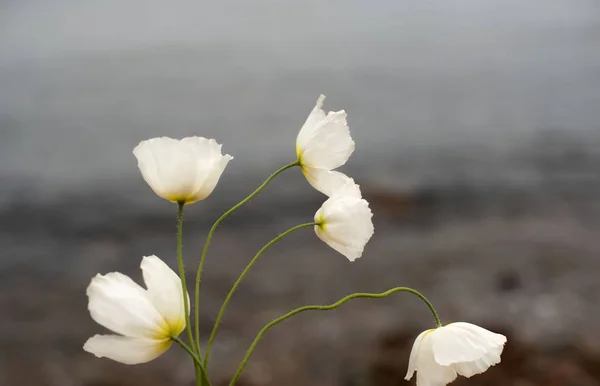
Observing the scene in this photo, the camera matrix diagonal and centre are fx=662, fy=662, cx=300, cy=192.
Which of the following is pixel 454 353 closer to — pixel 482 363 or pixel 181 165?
pixel 482 363

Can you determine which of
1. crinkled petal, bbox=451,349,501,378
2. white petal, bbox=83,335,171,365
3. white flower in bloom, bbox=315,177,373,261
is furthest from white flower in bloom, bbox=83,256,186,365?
crinkled petal, bbox=451,349,501,378

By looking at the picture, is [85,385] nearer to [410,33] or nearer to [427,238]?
[427,238]

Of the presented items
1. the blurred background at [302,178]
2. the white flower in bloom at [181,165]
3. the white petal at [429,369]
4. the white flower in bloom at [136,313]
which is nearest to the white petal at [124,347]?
the white flower in bloom at [136,313]

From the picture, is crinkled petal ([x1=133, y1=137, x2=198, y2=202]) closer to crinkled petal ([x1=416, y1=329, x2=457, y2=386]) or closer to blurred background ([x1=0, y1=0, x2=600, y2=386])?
crinkled petal ([x1=416, y1=329, x2=457, y2=386])

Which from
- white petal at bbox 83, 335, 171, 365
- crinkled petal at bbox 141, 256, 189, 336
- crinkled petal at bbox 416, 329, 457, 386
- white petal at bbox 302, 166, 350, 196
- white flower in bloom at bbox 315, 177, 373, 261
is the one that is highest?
white petal at bbox 302, 166, 350, 196

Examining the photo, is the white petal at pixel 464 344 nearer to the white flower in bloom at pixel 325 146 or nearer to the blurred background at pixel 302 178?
the white flower in bloom at pixel 325 146

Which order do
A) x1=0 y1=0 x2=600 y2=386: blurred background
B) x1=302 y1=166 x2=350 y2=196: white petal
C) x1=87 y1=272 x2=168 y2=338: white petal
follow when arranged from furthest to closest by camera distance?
x1=0 y1=0 x2=600 y2=386: blurred background, x1=302 y1=166 x2=350 y2=196: white petal, x1=87 y1=272 x2=168 y2=338: white petal
